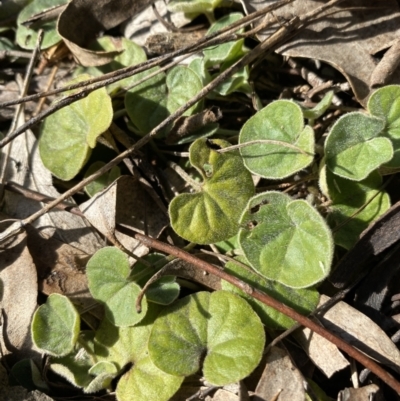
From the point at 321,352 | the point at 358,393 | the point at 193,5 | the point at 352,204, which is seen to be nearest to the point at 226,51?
the point at 193,5

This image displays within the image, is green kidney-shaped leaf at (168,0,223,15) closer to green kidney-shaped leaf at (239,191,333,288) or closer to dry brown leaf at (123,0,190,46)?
dry brown leaf at (123,0,190,46)

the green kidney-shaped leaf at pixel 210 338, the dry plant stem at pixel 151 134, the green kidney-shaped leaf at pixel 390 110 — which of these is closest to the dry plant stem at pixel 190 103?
the dry plant stem at pixel 151 134

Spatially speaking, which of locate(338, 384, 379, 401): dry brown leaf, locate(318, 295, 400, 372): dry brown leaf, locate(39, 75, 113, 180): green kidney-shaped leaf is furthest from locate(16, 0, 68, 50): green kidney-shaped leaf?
locate(338, 384, 379, 401): dry brown leaf

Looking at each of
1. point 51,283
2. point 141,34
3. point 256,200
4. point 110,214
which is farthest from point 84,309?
point 141,34

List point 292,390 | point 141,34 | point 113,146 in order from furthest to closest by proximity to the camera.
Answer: point 141,34, point 113,146, point 292,390

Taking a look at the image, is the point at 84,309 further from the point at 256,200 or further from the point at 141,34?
the point at 141,34

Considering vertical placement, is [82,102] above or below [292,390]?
above
